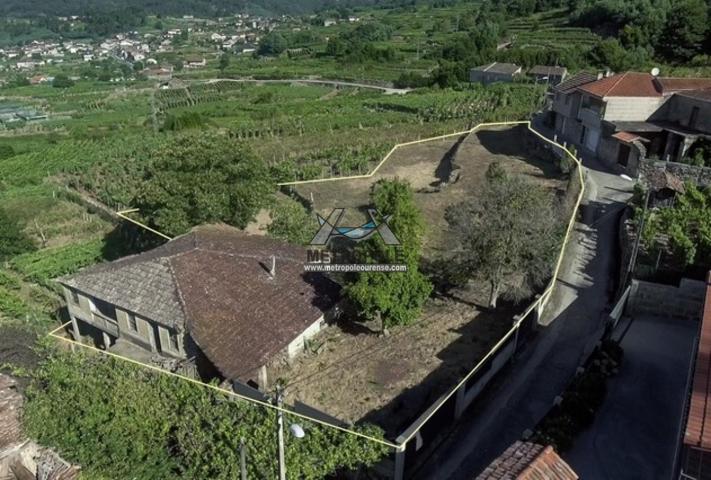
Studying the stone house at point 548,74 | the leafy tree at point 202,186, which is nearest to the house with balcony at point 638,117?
the leafy tree at point 202,186

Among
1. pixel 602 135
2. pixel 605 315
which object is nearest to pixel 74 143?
pixel 602 135

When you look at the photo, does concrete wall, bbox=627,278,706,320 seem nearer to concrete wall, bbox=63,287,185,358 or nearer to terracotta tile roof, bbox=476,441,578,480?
terracotta tile roof, bbox=476,441,578,480

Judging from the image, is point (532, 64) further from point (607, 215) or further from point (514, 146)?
point (607, 215)

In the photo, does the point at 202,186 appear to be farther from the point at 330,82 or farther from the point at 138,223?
the point at 330,82

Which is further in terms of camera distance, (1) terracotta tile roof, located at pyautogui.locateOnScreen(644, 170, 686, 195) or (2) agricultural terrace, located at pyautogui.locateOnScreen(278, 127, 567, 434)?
(1) terracotta tile roof, located at pyautogui.locateOnScreen(644, 170, 686, 195)
